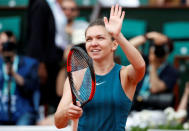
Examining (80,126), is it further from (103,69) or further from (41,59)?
(41,59)

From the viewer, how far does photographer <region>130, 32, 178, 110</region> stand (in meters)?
5.91

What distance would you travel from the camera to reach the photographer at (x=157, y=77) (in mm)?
5910

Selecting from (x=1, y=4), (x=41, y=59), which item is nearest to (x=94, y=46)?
(x=41, y=59)

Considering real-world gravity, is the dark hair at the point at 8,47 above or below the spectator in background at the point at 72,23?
below

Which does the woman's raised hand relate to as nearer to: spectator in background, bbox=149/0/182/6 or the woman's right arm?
the woman's right arm

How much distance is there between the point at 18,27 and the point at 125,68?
4366 mm

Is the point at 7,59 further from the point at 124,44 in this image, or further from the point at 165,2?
the point at 124,44

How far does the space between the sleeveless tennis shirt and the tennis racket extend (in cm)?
10

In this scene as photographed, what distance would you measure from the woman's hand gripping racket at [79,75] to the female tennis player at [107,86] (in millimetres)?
89

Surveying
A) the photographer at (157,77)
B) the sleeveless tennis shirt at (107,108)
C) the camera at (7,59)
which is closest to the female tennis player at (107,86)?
the sleeveless tennis shirt at (107,108)

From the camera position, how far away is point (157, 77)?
6059 mm

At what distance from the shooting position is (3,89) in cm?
589

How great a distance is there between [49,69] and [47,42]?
43cm

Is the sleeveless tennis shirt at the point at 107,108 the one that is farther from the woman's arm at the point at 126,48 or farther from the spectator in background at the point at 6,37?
the spectator in background at the point at 6,37
